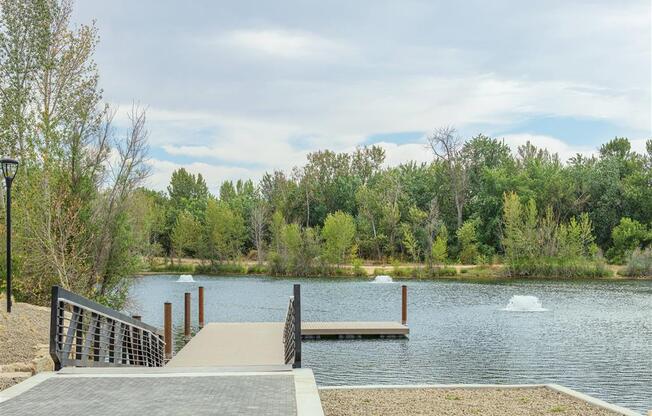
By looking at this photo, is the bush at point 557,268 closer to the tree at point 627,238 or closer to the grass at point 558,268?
the grass at point 558,268

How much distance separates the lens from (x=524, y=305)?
29.5 metres

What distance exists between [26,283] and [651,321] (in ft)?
67.6

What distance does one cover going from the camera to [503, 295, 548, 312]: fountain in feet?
95.0

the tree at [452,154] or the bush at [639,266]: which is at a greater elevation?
the tree at [452,154]

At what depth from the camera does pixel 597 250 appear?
5591 centimetres

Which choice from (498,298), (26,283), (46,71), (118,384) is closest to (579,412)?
(118,384)

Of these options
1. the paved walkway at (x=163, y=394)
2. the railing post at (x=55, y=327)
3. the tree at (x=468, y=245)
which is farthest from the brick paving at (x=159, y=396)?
the tree at (x=468, y=245)

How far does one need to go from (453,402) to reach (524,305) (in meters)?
21.5

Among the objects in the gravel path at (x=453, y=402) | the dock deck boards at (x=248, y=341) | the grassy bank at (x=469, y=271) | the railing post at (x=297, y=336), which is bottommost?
the dock deck boards at (x=248, y=341)

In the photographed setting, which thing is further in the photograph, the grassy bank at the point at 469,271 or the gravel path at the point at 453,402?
the grassy bank at the point at 469,271

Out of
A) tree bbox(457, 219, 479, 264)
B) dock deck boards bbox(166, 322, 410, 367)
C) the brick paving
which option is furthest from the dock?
tree bbox(457, 219, 479, 264)

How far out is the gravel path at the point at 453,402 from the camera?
27.5ft

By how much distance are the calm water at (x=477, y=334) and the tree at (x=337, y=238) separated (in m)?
16.4

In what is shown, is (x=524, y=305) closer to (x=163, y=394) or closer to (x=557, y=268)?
(x=557, y=268)
